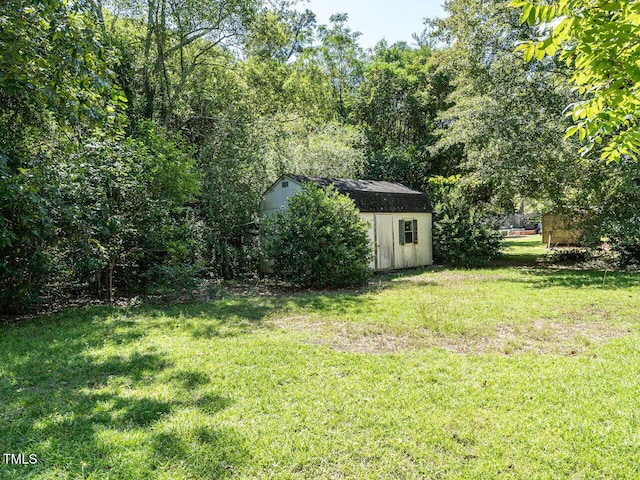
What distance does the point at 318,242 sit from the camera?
1002 cm

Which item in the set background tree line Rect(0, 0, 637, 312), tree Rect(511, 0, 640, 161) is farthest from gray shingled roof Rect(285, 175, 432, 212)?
tree Rect(511, 0, 640, 161)

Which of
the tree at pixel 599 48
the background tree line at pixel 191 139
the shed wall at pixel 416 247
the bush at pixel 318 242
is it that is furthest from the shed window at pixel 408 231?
the tree at pixel 599 48

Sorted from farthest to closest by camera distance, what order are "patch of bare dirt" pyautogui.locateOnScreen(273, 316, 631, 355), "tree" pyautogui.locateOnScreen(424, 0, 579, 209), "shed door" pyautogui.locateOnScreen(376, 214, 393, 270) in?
"shed door" pyautogui.locateOnScreen(376, 214, 393, 270) < "tree" pyautogui.locateOnScreen(424, 0, 579, 209) < "patch of bare dirt" pyautogui.locateOnScreen(273, 316, 631, 355)

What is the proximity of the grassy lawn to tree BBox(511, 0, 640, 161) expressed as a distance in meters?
2.15

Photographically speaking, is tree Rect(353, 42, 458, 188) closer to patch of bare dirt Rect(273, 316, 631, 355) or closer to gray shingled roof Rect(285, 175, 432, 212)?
gray shingled roof Rect(285, 175, 432, 212)

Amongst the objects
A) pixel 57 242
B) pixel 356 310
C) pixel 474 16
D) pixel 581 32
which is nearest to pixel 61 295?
pixel 57 242

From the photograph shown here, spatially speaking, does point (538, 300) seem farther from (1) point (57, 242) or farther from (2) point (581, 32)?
(1) point (57, 242)

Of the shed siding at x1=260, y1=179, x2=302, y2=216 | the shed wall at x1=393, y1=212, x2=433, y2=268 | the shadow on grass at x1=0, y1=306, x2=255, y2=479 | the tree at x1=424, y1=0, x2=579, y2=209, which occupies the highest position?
the tree at x1=424, y1=0, x2=579, y2=209

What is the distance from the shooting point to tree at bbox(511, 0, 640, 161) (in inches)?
70.5

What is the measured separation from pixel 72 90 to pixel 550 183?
13.0m

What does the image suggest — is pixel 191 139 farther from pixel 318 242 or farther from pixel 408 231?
pixel 408 231

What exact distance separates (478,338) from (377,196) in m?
8.45

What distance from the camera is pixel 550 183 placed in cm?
1259

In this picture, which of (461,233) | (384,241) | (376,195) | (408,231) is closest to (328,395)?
(384,241)
